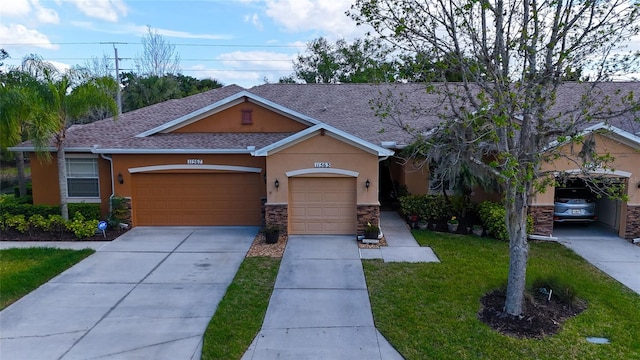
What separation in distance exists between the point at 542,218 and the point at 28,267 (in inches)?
543

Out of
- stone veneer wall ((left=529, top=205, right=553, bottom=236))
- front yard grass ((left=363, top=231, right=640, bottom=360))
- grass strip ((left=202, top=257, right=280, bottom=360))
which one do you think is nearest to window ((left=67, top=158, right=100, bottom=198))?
grass strip ((left=202, top=257, right=280, bottom=360))

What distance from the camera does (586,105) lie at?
269 inches

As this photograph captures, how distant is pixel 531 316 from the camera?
23.7ft

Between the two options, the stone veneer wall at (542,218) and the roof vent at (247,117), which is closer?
the stone veneer wall at (542,218)

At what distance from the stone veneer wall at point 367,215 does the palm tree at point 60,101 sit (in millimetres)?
8586

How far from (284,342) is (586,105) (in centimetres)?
613

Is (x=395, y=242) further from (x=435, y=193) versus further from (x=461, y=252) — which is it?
(x=435, y=193)

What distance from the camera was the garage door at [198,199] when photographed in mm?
14125

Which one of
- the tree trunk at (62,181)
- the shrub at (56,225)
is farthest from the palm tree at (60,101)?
the shrub at (56,225)

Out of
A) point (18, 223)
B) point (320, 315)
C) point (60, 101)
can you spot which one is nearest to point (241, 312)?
point (320, 315)

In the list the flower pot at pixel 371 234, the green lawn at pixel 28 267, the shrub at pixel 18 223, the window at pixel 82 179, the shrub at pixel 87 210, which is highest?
the window at pixel 82 179

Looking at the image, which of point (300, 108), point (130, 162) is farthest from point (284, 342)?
point (300, 108)

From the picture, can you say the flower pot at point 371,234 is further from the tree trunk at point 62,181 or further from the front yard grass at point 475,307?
the tree trunk at point 62,181

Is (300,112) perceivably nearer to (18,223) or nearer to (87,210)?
(87,210)
